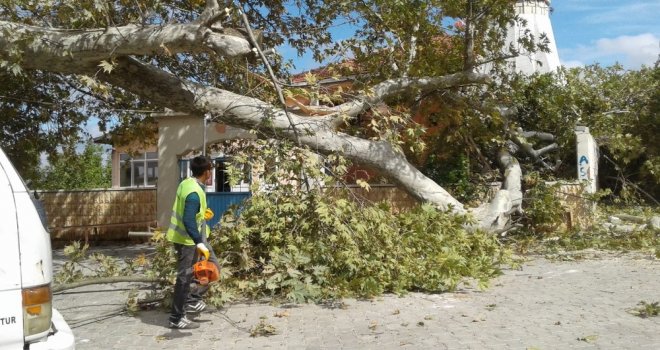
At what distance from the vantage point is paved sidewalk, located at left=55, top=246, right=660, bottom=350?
19.7ft

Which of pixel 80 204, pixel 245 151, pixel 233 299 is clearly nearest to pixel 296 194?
pixel 245 151

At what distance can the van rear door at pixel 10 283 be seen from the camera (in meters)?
3.38

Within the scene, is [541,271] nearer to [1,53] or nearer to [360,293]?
[360,293]

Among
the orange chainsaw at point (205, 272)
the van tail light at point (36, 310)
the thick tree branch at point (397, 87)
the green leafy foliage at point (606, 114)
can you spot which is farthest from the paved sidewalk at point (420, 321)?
the green leafy foliage at point (606, 114)

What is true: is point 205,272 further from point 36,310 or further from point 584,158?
point 584,158

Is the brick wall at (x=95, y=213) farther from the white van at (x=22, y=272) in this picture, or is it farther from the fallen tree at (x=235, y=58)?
A: the white van at (x=22, y=272)

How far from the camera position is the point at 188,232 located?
628 centimetres

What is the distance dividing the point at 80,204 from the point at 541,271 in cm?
1359

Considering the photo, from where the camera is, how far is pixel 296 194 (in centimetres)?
844

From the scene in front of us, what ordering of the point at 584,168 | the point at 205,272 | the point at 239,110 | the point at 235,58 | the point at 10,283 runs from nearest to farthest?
the point at 10,283, the point at 205,272, the point at 235,58, the point at 239,110, the point at 584,168

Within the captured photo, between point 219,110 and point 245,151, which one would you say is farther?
point 219,110

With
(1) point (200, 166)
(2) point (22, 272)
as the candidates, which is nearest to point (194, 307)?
(1) point (200, 166)

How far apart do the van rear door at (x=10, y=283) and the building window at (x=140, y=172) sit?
2650 cm

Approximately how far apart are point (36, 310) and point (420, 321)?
164 inches
